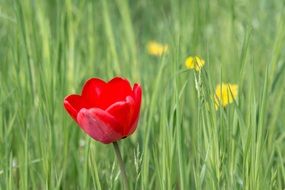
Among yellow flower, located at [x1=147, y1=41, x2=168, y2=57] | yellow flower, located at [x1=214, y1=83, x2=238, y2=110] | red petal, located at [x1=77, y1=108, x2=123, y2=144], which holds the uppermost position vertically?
yellow flower, located at [x1=147, y1=41, x2=168, y2=57]

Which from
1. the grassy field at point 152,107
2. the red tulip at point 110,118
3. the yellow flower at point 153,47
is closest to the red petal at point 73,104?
the red tulip at point 110,118

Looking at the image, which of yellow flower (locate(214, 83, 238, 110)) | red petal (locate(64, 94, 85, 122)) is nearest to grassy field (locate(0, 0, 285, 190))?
yellow flower (locate(214, 83, 238, 110))

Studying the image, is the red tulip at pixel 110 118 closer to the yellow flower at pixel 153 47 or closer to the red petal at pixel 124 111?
the red petal at pixel 124 111

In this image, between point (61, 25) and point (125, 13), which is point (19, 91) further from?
point (125, 13)

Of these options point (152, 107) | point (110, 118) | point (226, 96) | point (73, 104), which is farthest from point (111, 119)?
point (226, 96)

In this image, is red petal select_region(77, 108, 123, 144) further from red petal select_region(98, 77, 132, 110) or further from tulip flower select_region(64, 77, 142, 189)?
red petal select_region(98, 77, 132, 110)

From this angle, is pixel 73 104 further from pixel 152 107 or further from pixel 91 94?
pixel 152 107

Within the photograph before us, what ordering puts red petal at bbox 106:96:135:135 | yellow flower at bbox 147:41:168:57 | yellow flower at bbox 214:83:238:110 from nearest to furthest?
red petal at bbox 106:96:135:135 < yellow flower at bbox 214:83:238:110 < yellow flower at bbox 147:41:168:57
